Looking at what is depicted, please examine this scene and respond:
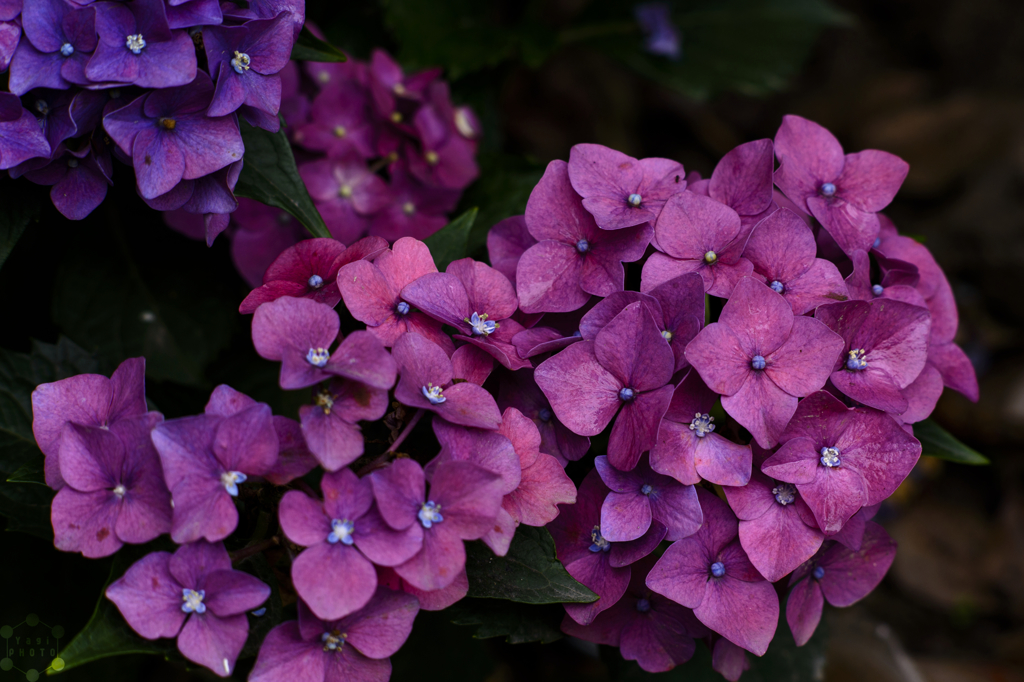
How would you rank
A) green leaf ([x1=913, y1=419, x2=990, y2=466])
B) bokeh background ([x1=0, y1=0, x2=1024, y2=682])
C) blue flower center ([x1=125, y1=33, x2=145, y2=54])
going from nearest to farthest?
blue flower center ([x1=125, y1=33, x2=145, y2=54]), green leaf ([x1=913, y1=419, x2=990, y2=466]), bokeh background ([x1=0, y1=0, x2=1024, y2=682])

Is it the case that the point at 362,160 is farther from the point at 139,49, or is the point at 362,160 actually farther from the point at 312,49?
the point at 139,49

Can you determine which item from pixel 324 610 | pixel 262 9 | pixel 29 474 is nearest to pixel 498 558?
pixel 324 610

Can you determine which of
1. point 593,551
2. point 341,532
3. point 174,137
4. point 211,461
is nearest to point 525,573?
point 593,551

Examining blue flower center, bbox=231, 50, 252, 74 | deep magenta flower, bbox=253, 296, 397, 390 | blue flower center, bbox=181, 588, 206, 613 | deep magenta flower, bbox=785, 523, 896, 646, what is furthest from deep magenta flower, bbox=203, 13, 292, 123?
deep magenta flower, bbox=785, 523, 896, 646

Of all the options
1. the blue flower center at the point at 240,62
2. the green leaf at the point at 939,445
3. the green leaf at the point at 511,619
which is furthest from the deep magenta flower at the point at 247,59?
the green leaf at the point at 939,445

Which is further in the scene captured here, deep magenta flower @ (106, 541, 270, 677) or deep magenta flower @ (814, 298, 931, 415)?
deep magenta flower @ (814, 298, 931, 415)

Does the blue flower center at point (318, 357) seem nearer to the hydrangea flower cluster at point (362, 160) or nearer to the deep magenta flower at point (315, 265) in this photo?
the deep magenta flower at point (315, 265)

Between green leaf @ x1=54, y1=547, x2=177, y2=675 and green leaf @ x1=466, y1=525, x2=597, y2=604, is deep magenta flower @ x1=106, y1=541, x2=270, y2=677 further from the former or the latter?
green leaf @ x1=466, y1=525, x2=597, y2=604

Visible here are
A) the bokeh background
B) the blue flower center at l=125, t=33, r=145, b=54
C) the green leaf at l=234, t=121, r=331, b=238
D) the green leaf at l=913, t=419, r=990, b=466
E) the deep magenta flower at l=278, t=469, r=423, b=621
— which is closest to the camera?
the deep magenta flower at l=278, t=469, r=423, b=621
